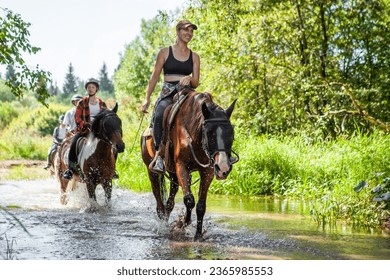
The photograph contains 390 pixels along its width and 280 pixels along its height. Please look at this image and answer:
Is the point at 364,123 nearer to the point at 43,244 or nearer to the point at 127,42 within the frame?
the point at 43,244

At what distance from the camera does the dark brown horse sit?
6.75m

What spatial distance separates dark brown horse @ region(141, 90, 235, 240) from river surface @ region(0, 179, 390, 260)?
592 mm

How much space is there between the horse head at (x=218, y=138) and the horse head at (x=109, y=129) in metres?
3.23

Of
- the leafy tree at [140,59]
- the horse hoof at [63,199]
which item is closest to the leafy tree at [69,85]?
the leafy tree at [140,59]

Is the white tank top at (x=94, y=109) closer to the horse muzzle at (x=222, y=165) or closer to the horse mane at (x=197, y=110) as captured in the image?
the horse mane at (x=197, y=110)

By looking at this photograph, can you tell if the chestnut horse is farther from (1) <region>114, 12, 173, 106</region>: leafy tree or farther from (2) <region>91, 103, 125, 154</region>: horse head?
(1) <region>114, 12, 173, 106</region>: leafy tree

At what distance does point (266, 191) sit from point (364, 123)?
15.8ft

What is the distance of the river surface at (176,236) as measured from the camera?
6.43m

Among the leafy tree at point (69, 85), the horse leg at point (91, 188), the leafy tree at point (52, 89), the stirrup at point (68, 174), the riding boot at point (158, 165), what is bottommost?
the horse leg at point (91, 188)

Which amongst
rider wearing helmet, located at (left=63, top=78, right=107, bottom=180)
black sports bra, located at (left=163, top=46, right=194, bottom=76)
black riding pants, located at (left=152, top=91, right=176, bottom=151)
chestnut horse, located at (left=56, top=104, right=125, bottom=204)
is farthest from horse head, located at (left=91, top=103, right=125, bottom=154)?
black sports bra, located at (left=163, top=46, right=194, bottom=76)

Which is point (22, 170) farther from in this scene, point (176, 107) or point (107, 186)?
point (176, 107)

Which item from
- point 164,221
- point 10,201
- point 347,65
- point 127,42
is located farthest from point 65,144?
point 127,42

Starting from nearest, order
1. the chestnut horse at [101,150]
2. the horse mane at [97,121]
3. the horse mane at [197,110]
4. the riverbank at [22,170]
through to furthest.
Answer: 1. the horse mane at [197,110]
2. the chestnut horse at [101,150]
3. the horse mane at [97,121]
4. the riverbank at [22,170]
